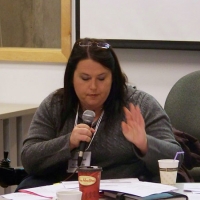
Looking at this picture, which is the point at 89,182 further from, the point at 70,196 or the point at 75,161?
the point at 75,161

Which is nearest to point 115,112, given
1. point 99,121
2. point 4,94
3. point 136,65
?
point 99,121

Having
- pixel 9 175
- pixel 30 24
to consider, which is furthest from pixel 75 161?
pixel 30 24

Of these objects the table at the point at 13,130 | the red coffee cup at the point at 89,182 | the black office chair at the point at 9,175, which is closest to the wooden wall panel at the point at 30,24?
the table at the point at 13,130

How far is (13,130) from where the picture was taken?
3271mm

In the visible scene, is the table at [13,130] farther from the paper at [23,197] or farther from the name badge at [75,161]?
the paper at [23,197]

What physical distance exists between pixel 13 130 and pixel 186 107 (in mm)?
1218

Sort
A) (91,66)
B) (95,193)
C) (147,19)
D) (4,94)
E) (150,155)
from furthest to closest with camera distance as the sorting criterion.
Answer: (4,94) → (147,19) → (91,66) → (150,155) → (95,193)

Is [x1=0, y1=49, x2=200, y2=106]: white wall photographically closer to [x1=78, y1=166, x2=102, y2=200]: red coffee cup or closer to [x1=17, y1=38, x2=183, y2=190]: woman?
[x1=17, y1=38, x2=183, y2=190]: woman

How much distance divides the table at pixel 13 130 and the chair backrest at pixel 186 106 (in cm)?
91

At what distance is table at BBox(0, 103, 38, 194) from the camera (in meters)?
3.04

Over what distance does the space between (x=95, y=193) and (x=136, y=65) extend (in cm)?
182

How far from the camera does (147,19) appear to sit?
10.2ft

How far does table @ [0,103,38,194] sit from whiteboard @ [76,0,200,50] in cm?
67

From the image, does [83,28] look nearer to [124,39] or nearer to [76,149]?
[124,39]
